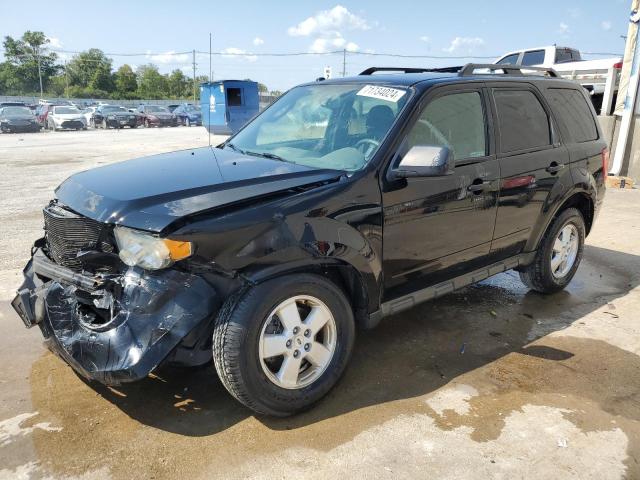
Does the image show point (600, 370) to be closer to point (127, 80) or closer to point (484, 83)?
point (484, 83)

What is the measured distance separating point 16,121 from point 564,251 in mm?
29871

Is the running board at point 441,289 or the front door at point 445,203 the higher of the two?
the front door at point 445,203

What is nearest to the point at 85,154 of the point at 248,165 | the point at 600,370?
the point at 248,165

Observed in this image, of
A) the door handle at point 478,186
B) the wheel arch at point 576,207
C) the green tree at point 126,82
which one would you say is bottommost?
the wheel arch at point 576,207

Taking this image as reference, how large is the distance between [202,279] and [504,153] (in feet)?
8.21

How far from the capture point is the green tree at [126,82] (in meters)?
87.1

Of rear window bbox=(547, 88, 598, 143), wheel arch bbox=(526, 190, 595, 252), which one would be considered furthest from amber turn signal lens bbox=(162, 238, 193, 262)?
rear window bbox=(547, 88, 598, 143)

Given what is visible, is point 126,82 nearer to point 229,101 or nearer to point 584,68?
point 229,101

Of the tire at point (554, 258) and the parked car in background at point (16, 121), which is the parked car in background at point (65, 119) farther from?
the tire at point (554, 258)

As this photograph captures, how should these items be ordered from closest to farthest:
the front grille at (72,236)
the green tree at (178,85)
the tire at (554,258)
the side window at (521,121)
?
the front grille at (72,236), the side window at (521,121), the tire at (554,258), the green tree at (178,85)

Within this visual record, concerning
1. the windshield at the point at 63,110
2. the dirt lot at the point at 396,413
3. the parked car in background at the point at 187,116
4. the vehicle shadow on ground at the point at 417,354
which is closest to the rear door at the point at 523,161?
the vehicle shadow on ground at the point at 417,354

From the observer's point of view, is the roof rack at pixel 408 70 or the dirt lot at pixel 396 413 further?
the roof rack at pixel 408 70

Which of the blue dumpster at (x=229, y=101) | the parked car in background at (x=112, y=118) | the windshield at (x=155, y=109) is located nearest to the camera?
the blue dumpster at (x=229, y=101)

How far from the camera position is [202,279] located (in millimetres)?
2576
